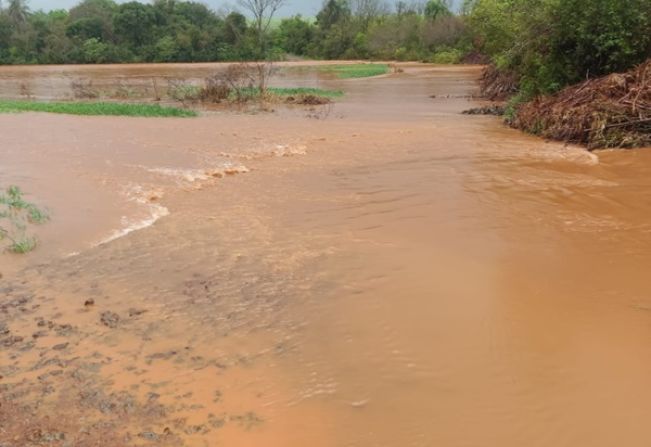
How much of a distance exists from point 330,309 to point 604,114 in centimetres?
1008

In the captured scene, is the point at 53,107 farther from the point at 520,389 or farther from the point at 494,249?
the point at 520,389

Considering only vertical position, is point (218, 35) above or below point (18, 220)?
above

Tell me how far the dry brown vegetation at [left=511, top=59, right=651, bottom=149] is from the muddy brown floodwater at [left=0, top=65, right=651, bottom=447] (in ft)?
7.76

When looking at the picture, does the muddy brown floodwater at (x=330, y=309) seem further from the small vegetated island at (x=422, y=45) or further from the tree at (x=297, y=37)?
the tree at (x=297, y=37)

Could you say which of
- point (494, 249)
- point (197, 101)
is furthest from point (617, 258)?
point (197, 101)

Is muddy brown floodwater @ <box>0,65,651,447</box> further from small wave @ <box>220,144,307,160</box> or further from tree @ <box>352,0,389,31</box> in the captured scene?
tree @ <box>352,0,389,31</box>

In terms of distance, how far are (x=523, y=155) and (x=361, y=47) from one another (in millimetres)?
70261

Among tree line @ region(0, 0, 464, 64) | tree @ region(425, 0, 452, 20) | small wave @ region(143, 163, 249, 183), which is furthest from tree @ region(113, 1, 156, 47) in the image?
small wave @ region(143, 163, 249, 183)

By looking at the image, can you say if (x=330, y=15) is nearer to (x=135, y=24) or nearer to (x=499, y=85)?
(x=135, y=24)

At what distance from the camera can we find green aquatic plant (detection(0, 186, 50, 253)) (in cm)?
615

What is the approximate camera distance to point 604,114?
41.1 ft

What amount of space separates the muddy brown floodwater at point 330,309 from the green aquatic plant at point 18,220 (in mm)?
196

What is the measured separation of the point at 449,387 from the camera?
3.67 meters

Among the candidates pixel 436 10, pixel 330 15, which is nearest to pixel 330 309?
pixel 436 10
